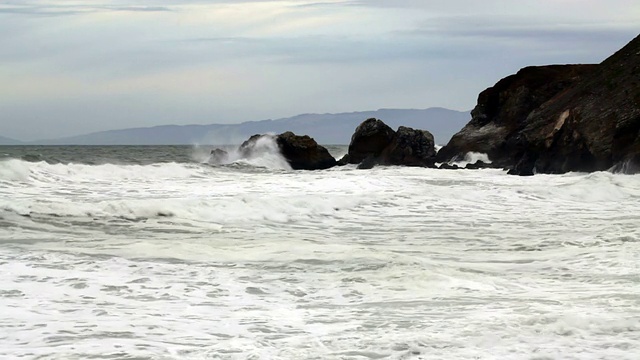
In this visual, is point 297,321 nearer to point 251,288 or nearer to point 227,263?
point 251,288

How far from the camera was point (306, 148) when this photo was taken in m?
42.8

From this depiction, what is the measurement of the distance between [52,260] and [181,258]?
1.60 meters

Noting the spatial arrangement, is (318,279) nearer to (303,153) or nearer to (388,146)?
(388,146)

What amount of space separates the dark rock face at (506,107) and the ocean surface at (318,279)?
24.9 meters

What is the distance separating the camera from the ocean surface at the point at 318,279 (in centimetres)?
668

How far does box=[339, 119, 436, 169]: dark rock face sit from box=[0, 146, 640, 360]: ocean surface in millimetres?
21829

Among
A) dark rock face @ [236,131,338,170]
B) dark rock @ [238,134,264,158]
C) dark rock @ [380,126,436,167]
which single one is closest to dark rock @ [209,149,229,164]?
dark rock @ [238,134,264,158]

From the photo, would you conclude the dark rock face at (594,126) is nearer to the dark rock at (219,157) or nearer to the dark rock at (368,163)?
the dark rock at (368,163)

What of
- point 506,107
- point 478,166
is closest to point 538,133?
point 478,166

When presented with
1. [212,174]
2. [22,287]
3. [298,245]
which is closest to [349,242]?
[298,245]

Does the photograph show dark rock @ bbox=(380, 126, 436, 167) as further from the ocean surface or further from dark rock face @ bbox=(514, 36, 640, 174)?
the ocean surface

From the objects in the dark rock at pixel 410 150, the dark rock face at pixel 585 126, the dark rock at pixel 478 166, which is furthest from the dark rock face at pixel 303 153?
the dark rock face at pixel 585 126

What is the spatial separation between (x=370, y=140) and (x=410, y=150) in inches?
84.1

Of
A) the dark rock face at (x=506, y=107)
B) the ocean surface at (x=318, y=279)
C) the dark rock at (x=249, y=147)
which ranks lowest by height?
the ocean surface at (x=318, y=279)
